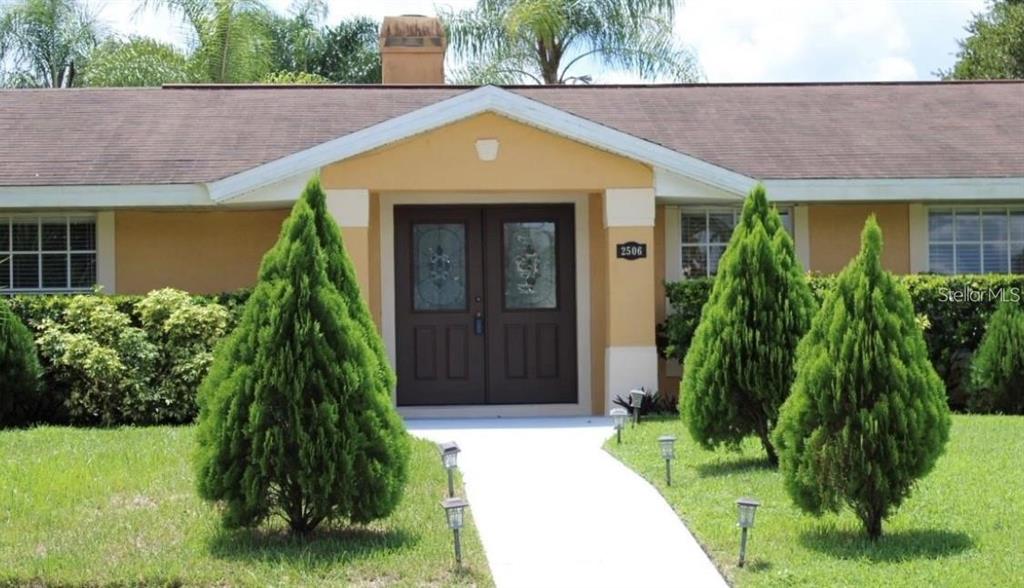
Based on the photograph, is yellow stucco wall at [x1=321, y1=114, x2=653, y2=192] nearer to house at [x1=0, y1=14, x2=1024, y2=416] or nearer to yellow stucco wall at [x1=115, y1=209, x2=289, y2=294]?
house at [x1=0, y1=14, x2=1024, y2=416]

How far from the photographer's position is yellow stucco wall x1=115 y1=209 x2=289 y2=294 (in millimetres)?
15133

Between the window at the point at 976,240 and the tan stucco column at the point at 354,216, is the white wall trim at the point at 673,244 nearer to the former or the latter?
the window at the point at 976,240

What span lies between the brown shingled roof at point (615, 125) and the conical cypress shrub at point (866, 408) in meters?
7.29

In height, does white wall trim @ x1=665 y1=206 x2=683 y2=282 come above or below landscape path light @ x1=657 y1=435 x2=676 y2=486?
above

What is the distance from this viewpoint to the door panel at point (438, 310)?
49.2ft

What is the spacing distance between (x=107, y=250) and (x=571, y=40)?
1675cm

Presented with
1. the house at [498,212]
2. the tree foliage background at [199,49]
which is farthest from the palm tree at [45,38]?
the house at [498,212]

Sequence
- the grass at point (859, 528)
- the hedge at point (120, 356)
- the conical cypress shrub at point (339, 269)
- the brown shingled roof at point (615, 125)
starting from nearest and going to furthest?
the grass at point (859, 528) → the conical cypress shrub at point (339, 269) → the hedge at point (120, 356) → the brown shingled roof at point (615, 125)

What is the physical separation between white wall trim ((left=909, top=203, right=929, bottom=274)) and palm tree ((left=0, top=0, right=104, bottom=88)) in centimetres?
2316

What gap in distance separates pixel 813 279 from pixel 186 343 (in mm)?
6776

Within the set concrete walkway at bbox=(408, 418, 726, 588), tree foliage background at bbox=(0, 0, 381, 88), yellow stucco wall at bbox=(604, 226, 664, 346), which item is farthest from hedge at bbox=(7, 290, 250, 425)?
tree foliage background at bbox=(0, 0, 381, 88)

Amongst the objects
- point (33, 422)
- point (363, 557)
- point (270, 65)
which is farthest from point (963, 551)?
point (270, 65)

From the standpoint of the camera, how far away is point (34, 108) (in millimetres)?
17422

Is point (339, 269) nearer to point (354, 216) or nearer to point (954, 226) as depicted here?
point (354, 216)
